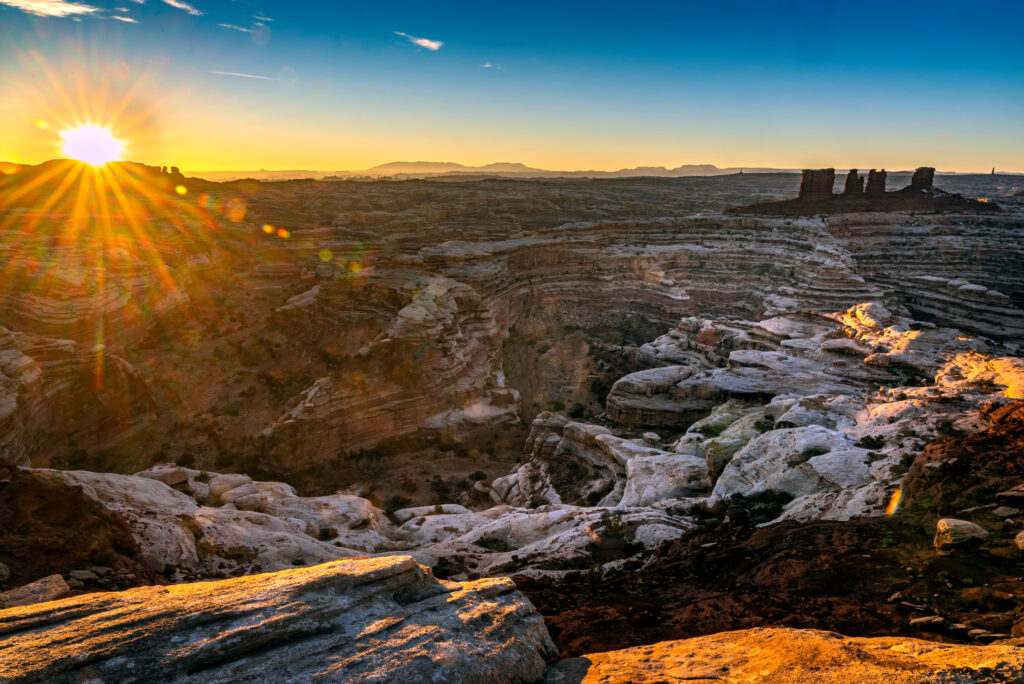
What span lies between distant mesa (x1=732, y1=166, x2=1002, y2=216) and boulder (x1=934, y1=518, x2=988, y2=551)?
57.5 m

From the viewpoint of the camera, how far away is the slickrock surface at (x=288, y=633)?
477 centimetres

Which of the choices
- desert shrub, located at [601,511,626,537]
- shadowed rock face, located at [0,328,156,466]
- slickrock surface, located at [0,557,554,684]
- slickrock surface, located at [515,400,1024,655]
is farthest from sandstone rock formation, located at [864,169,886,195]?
slickrock surface, located at [0,557,554,684]

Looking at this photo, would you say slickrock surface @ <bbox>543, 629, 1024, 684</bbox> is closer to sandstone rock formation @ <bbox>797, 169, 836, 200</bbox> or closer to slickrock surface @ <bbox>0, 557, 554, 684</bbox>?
slickrock surface @ <bbox>0, 557, 554, 684</bbox>

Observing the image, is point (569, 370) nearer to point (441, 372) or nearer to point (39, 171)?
point (441, 372)

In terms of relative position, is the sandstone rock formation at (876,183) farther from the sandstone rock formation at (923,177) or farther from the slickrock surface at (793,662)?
the slickrock surface at (793,662)

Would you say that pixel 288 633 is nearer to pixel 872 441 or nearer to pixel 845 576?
pixel 845 576

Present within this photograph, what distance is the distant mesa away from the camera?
58.6 meters

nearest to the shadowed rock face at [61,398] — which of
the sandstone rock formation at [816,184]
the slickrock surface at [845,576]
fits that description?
the slickrock surface at [845,576]

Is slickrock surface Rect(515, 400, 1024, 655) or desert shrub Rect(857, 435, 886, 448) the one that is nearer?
slickrock surface Rect(515, 400, 1024, 655)

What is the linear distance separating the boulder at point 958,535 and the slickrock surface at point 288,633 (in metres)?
6.12

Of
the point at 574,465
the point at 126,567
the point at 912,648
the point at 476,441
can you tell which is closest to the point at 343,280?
the point at 476,441

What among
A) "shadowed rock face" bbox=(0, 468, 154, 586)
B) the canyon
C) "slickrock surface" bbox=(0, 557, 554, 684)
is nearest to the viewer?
"slickrock surface" bbox=(0, 557, 554, 684)

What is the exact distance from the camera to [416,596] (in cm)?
655

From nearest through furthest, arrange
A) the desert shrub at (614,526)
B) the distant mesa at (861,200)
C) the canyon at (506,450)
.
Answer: the canyon at (506,450), the desert shrub at (614,526), the distant mesa at (861,200)
